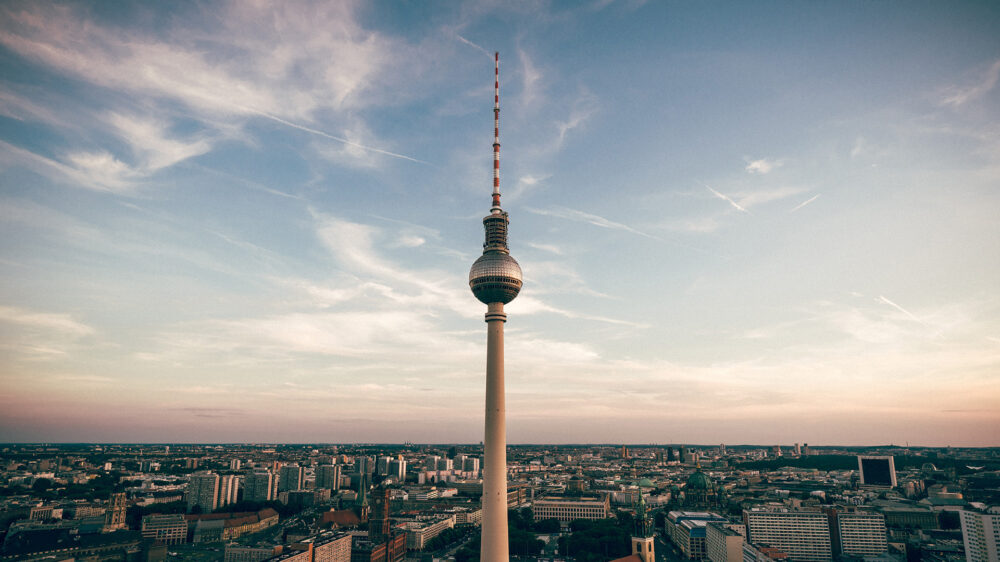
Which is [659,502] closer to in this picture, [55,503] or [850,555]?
[850,555]

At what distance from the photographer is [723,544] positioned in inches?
4080

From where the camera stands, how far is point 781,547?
120 metres

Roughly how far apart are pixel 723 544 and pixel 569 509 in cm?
6377

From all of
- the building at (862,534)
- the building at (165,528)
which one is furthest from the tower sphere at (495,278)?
the building at (165,528)

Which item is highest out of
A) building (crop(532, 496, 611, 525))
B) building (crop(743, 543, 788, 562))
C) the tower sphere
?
the tower sphere

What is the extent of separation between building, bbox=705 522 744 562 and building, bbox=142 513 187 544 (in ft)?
335

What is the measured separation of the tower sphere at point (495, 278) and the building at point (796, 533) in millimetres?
77710

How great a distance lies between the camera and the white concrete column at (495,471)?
2972 inches

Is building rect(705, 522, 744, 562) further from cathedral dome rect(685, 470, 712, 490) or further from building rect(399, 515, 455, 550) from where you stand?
cathedral dome rect(685, 470, 712, 490)

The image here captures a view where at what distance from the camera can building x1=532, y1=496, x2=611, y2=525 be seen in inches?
6294

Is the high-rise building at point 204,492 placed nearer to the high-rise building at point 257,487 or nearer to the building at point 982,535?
the high-rise building at point 257,487

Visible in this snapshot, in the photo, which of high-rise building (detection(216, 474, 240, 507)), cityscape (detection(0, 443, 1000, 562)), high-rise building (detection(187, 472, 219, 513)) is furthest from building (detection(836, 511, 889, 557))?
high-rise building (detection(216, 474, 240, 507))

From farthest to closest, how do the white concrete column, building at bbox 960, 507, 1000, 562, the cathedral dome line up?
the cathedral dome, building at bbox 960, 507, 1000, 562, the white concrete column

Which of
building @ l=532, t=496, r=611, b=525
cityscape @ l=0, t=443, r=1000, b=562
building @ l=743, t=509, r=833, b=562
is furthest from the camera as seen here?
building @ l=532, t=496, r=611, b=525
